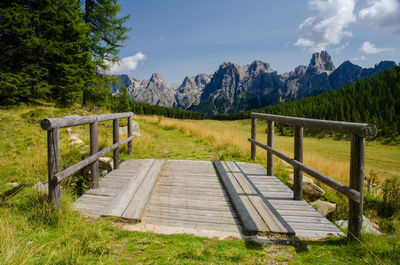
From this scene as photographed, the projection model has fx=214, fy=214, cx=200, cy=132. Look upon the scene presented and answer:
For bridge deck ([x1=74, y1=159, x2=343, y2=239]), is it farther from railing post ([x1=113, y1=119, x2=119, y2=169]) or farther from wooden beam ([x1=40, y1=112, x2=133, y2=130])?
wooden beam ([x1=40, y1=112, x2=133, y2=130])

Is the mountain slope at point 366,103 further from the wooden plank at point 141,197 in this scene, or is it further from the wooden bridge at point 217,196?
the wooden plank at point 141,197

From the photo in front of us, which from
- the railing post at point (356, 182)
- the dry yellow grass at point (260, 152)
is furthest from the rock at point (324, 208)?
the dry yellow grass at point (260, 152)

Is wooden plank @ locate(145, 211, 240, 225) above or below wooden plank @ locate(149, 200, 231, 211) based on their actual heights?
below

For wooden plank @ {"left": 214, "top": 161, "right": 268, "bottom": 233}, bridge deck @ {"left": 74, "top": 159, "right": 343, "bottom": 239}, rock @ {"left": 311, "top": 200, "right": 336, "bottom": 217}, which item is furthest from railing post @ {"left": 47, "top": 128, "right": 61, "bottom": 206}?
rock @ {"left": 311, "top": 200, "right": 336, "bottom": 217}

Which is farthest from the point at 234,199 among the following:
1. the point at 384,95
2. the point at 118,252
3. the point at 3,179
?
the point at 384,95

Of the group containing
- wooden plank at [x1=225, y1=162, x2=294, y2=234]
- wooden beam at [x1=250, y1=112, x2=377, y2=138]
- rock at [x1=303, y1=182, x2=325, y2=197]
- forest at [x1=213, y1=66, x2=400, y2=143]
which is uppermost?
forest at [x1=213, y1=66, x2=400, y2=143]

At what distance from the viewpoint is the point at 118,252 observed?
290 cm

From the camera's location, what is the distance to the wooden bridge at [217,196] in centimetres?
351

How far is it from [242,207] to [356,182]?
2.00 metres

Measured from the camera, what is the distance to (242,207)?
429cm

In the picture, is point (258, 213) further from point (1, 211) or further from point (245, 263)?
point (1, 211)

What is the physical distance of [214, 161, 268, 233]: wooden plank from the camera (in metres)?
3.58

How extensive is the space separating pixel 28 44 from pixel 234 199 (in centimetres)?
1931

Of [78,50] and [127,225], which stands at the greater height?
[78,50]
